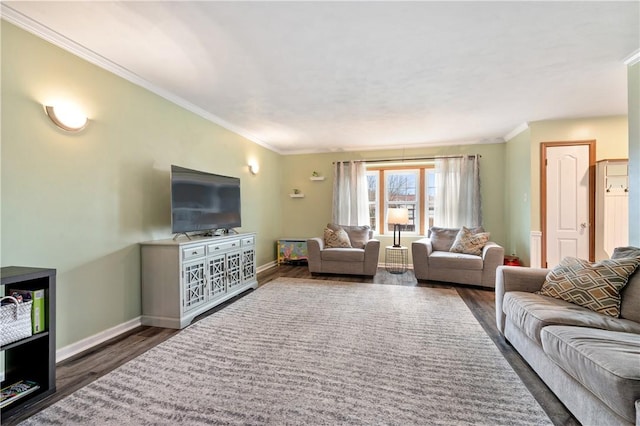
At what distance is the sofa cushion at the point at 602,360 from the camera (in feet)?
3.81

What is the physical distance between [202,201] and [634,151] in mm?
4159

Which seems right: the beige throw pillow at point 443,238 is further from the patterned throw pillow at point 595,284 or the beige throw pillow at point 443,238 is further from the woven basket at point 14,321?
the woven basket at point 14,321

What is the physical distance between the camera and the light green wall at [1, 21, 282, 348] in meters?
1.93

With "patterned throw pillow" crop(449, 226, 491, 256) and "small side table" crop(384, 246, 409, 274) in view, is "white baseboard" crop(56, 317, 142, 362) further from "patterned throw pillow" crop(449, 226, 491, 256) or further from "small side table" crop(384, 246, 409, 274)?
"patterned throw pillow" crop(449, 226, 491, 256)

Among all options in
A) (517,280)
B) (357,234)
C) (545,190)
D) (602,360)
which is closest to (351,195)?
(357,234)

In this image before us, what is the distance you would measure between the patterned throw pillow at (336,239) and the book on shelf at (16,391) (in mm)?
3892

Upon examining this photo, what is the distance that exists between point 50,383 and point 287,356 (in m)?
1.46

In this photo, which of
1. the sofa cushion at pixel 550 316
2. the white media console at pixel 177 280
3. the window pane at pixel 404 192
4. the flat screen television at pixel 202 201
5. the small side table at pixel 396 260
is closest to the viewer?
the sofa cushion at pixel 550 316

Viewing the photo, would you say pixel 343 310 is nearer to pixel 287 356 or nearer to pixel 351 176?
pixel 287 356

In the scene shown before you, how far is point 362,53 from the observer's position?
7.63ft

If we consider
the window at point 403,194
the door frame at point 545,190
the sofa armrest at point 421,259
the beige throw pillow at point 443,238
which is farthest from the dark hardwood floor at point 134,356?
the window at point 403,194

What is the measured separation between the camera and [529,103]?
342 cm

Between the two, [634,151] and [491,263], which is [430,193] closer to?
[491,263]

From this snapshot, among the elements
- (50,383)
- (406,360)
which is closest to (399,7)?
(406,360)
